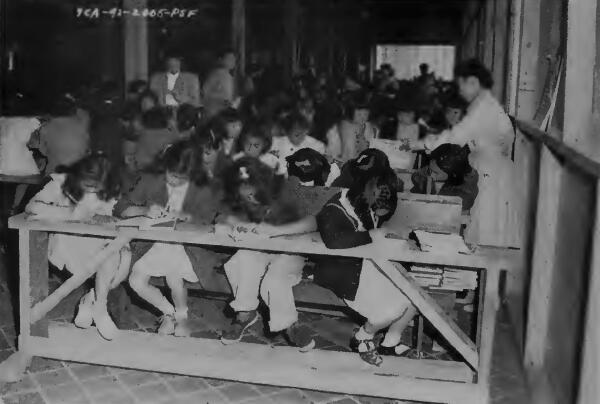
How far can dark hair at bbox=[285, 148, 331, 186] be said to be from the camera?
534 centimetres

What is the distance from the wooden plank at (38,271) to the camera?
438 cm

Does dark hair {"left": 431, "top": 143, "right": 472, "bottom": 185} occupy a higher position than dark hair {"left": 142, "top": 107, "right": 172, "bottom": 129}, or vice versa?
dark hair {"left": 142, "top": 107, "right": 172, "bottom": 129}

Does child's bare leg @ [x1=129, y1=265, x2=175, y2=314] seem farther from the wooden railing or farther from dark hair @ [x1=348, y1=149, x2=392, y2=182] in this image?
the wooden railing

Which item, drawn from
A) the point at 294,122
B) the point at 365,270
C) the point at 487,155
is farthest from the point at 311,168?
the point at 365,270

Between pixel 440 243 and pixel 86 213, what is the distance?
2.00 metres

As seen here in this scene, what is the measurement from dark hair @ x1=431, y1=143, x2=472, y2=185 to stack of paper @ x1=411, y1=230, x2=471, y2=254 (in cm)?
130

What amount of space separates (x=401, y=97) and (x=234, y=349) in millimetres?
7320

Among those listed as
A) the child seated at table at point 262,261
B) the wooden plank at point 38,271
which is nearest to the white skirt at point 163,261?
the child seated at table at point 262,261

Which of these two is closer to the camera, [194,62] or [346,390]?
[346,390]

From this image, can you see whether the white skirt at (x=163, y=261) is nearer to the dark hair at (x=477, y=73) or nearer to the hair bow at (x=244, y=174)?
the hair bow at (x=244, y=174)

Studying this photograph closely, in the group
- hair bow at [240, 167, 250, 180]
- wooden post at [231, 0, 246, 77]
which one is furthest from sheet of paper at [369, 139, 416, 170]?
wooden post at [231, 0, 246, 77]

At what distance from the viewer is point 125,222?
13.8 ft

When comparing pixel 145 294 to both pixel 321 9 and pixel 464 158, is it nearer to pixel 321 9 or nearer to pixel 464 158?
pixel 464 158

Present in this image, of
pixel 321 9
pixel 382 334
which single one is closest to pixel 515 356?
pixel 382 334
